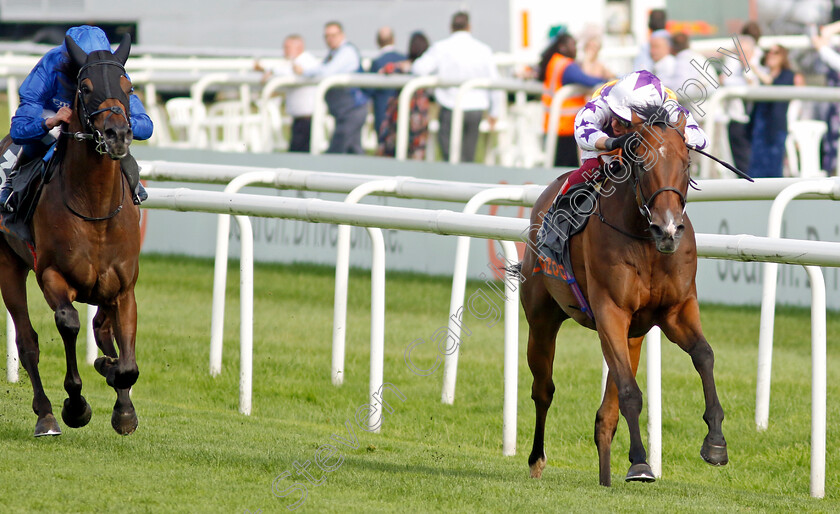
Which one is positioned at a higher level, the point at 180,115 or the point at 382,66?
the point at 382,66

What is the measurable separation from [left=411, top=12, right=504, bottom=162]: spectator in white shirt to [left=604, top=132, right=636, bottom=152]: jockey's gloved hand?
7.64 meters

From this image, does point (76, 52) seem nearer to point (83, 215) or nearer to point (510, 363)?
point (83, 215)

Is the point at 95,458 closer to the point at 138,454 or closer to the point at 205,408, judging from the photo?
the point at 138,454

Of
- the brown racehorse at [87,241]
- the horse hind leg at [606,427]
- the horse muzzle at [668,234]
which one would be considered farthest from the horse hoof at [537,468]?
the brown racehorse at [87,241]

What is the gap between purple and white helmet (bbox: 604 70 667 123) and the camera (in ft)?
16.4

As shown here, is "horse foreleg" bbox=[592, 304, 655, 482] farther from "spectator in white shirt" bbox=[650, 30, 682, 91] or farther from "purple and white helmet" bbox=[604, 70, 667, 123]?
"spectator in white shirt" bbox=[650, 30, 682, 91]

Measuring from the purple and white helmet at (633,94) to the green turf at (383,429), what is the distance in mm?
1488

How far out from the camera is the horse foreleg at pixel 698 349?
4.77m

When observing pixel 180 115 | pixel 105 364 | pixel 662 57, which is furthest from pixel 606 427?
pixel 180 115

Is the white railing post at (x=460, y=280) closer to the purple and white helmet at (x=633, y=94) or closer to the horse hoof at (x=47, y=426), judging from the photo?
the purple and white helmet at (x=633, y=94)

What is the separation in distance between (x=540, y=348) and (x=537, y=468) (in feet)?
1.73

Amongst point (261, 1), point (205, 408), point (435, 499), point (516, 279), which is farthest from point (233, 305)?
point (261, 1)

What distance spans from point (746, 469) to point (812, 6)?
11.4 metres

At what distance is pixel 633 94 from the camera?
16.6ft
